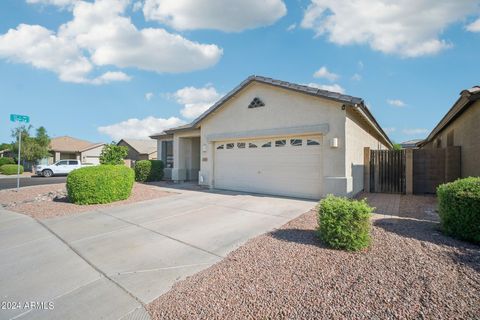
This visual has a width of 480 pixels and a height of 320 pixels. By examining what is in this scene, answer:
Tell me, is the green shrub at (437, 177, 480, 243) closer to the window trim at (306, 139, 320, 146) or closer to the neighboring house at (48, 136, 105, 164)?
the window trim at (306, 139, 320, 146)

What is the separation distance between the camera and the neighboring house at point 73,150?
34222mm

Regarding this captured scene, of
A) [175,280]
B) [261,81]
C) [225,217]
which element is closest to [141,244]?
[175,280]

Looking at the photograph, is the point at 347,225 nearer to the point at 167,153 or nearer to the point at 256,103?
the point at 256,103

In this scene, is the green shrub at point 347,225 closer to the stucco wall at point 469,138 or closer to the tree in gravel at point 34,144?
the stucco wall at point 469,138

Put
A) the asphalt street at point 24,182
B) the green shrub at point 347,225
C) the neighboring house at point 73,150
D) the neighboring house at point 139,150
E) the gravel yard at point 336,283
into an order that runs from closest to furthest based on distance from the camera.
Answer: the gravel yard at point 336,283
the green shrub at point 347,225
the asphalt street at point 24,182
the neighboring house at point 73,150
the neighboring house at point 139,150

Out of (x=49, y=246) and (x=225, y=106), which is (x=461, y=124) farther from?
(x=49, y=246)

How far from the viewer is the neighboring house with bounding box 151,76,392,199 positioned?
28.6 ft

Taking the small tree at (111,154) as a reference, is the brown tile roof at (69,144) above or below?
above

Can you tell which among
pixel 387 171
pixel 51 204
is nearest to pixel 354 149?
pixel 387 171

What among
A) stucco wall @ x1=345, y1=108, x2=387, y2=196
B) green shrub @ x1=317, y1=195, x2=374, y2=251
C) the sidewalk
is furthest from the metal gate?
the sidewalk

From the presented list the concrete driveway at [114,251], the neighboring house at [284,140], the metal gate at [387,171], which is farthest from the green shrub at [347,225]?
the metal gate at [387,171]

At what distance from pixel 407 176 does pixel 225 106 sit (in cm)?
865

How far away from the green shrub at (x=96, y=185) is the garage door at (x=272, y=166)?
15.3ft

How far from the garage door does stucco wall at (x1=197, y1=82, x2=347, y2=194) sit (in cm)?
42
